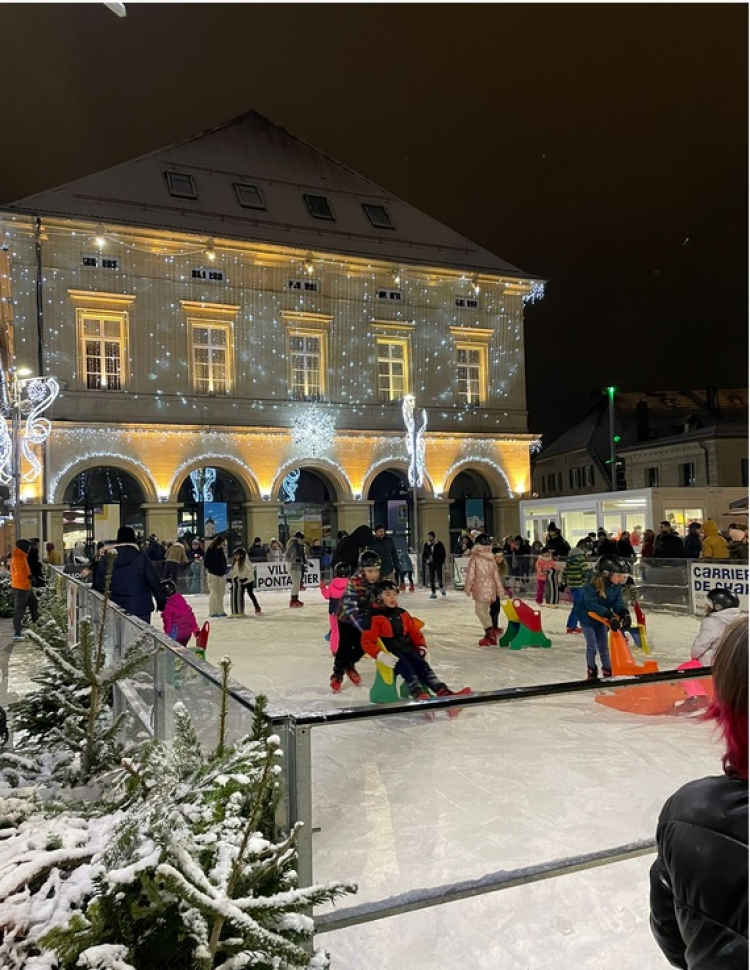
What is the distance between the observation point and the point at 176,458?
88.9 ft

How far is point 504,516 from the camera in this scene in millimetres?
32188

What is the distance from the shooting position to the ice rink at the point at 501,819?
3178 mm

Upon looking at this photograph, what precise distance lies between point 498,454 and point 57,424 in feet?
56.4

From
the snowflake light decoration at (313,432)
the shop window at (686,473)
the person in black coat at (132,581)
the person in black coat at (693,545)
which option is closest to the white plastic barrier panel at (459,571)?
the person in black coat at (693,545)

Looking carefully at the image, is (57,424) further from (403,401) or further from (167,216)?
(403,401)

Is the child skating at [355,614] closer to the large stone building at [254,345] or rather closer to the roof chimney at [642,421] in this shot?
the large stone building at [254,345]

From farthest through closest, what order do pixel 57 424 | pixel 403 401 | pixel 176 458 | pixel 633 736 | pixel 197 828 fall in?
pixel 403 401, pixel 176 458, pixel 57 424, pixel 633 736, pixel 197 828

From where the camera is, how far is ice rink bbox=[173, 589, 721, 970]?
318cm

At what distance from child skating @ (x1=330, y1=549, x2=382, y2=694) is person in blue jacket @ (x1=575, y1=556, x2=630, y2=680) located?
2573 mm

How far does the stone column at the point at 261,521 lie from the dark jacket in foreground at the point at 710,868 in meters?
26.7

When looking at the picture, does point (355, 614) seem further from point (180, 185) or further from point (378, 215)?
point (378, 215)

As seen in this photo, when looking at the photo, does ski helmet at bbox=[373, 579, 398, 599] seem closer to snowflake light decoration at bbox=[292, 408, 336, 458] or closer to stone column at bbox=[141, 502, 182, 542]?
stone column at bbox=[141, 502, 182, 542]

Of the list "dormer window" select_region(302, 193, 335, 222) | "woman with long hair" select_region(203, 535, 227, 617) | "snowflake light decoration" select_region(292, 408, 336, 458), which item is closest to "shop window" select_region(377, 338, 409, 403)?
"snowflake light decoration" select_region(292, 408, 336, 458)

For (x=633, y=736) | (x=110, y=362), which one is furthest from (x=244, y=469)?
(x=633, y=736)
